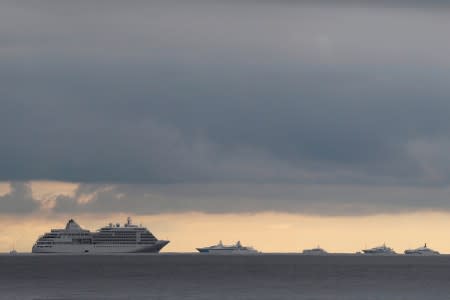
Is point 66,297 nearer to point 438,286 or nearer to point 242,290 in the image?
point 242,290

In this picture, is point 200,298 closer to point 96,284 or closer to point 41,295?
point 41,295

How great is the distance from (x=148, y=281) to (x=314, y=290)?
129ft

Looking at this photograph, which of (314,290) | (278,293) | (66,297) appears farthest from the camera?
(314,290)

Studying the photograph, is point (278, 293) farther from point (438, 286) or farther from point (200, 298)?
point (438, 286)

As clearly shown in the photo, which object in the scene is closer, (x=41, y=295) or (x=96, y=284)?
(x=41, y=295)

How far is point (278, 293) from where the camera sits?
156m

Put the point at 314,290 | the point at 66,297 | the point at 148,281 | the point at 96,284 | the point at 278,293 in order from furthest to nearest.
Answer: the point at 148,281, the point at 96,284, the point at 314,290, the point at 278,293, the point at 66,297

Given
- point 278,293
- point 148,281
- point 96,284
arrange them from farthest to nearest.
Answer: point 148,281, point 96,284, point 278,293

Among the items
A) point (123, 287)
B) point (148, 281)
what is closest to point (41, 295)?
point (123, 287)

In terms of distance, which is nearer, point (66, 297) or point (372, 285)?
point (66, 297)

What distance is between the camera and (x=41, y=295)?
479 ft

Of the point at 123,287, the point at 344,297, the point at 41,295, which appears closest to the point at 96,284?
the point at 123,287

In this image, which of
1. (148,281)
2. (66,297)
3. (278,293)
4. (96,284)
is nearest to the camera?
(66,297)

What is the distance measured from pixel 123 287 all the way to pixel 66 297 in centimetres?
3127
